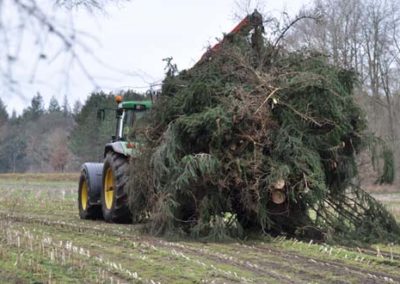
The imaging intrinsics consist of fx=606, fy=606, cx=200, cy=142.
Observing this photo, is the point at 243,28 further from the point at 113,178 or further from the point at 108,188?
the point at 108,188

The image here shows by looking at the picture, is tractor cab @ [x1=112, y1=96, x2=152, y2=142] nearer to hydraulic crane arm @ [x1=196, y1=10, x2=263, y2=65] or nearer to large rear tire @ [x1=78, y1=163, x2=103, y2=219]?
large rear tire @ [x1=78, y1=163, x2=103, y2=219]

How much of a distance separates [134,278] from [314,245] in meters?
3.04

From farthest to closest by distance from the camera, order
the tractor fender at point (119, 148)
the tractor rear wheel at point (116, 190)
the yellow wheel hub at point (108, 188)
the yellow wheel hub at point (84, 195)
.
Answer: the yellow wheel hub at point (84, 195)
the yellow wheel hub at point (108, 188)
the tractor fender at point (119, 148)
the tractor rear wheel at point (116, 190)

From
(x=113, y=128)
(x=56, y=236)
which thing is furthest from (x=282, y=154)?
(x=113, y=128)

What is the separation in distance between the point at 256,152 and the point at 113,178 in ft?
10.8

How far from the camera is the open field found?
511 centimetres

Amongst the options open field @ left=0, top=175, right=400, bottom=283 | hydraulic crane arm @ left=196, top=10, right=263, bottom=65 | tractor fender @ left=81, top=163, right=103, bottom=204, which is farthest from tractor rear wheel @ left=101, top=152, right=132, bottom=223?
hydraulic crane arm @ left=196, top=10, right=263, bottom=65

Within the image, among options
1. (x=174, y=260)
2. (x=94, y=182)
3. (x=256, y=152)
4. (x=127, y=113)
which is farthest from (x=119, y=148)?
(x=174, y=260)

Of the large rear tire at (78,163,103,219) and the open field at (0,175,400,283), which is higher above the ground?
the large rear tire at (78,163,103,219)

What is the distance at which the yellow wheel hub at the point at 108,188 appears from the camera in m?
10.9

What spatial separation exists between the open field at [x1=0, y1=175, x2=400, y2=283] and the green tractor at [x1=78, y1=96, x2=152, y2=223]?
1637mm

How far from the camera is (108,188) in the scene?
11055mm

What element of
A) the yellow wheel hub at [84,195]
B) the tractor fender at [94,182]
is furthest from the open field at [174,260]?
the yellow wheel hub at [84,195]

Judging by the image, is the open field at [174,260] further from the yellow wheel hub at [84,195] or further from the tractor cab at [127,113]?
the tractor cab at [127,113]
